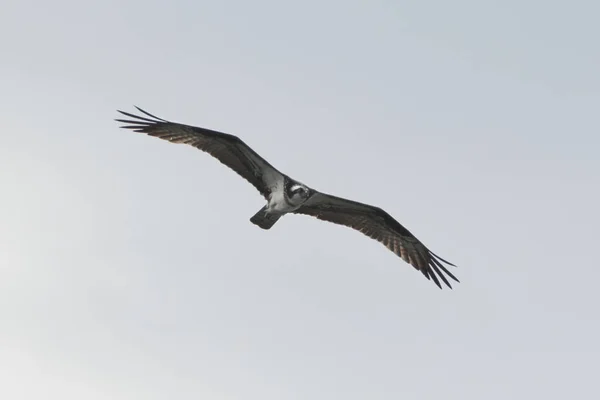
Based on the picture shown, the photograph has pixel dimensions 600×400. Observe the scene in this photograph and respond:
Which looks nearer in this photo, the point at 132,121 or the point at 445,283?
the point at 132,121

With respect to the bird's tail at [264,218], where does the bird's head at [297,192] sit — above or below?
above

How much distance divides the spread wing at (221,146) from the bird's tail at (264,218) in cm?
41

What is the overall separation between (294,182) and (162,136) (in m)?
3.44

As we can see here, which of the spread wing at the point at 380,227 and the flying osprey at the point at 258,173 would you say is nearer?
the flying osprey at the point at 258,173

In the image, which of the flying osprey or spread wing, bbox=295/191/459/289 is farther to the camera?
spread wing, bbox=295/191/459/289

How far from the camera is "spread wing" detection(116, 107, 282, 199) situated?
2267 centimetres

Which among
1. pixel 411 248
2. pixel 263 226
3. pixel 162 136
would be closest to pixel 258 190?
pixel 263 226

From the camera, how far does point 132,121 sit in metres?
22.9

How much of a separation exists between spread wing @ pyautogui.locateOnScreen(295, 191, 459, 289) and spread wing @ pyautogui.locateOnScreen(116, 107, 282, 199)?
1.49 m

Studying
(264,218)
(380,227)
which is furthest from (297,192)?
(380,227)

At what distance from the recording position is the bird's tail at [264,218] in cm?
2303

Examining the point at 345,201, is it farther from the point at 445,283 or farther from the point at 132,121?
the point at 132,121

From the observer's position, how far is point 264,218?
2305 cm

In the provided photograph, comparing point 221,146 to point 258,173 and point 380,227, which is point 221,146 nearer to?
point 258,173
